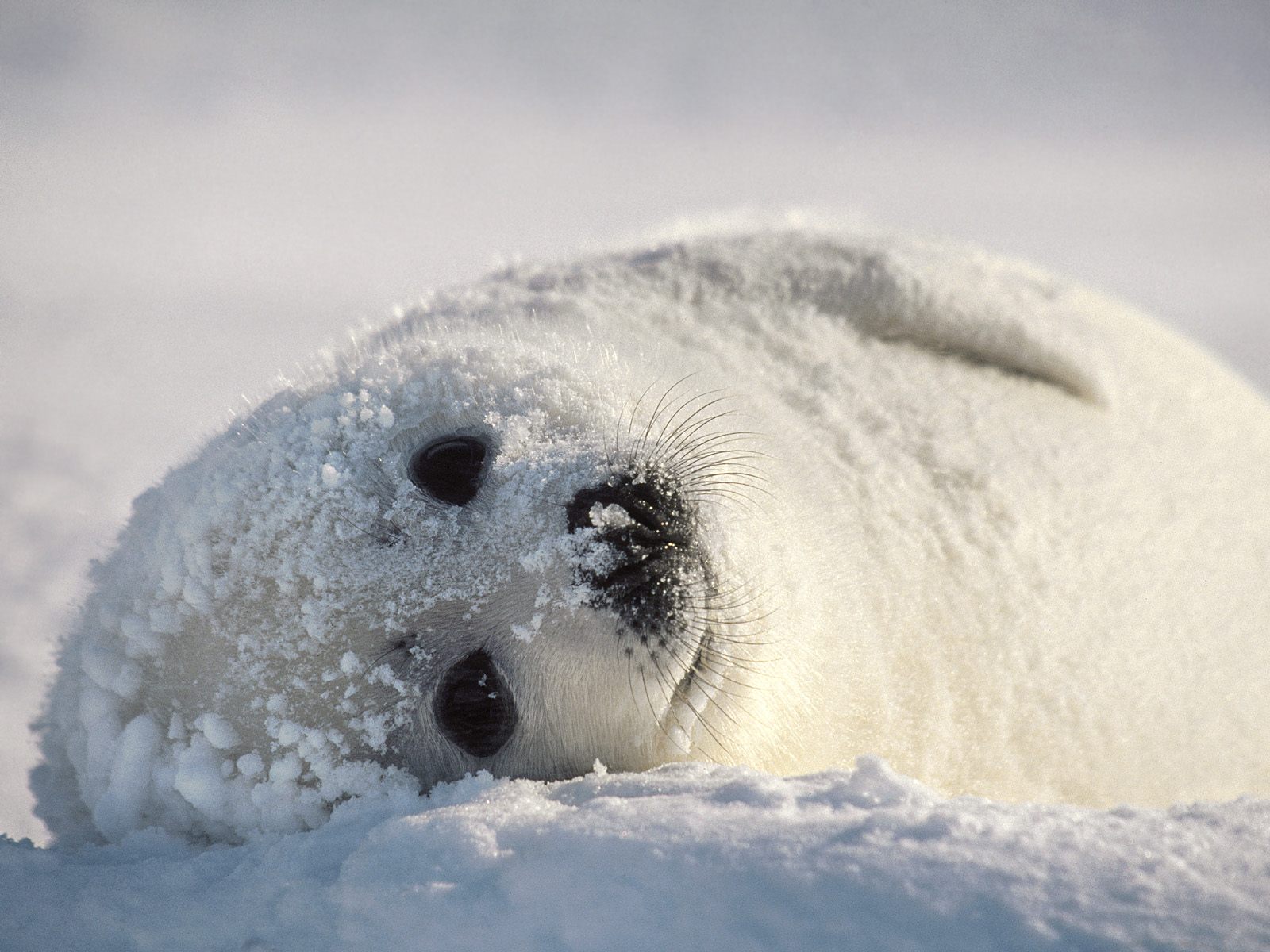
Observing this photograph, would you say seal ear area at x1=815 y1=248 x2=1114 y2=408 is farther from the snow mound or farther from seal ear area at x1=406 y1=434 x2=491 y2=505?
the snow mound

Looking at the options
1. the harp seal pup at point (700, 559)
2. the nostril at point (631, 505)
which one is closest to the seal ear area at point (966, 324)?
the harp seal pup at point (700, 559)

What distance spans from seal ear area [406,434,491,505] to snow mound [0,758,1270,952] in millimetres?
466

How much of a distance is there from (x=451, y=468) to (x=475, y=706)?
0.39 metres

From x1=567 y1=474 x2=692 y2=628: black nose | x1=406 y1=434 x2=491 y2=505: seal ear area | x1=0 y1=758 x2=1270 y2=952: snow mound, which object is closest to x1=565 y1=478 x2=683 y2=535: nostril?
x1=567 y1=474 x2=692 y2=628: black nose

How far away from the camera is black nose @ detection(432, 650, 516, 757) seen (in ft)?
5.17

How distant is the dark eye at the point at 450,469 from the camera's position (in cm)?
166

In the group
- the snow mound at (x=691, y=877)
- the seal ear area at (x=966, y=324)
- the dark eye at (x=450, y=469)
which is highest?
the seal ear area at (x=966, y=324)

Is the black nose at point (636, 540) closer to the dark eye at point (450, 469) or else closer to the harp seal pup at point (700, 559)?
the harp seal pup at point (700, 559)

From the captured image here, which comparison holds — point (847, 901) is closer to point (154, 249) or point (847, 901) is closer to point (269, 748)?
point (269, 748)

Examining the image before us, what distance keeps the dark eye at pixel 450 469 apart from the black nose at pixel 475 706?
27cm

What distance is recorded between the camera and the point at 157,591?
1.69 m

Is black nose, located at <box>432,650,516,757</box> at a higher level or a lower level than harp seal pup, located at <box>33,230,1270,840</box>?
lower

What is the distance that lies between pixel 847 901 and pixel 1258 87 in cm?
617

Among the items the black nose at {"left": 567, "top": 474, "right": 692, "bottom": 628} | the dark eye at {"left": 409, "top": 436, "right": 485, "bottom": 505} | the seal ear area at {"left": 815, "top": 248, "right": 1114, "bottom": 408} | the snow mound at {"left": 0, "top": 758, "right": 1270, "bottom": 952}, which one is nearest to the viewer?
the snow mound at {"left": 0, "top": 758, "right": 1270, "bottom": 952}
